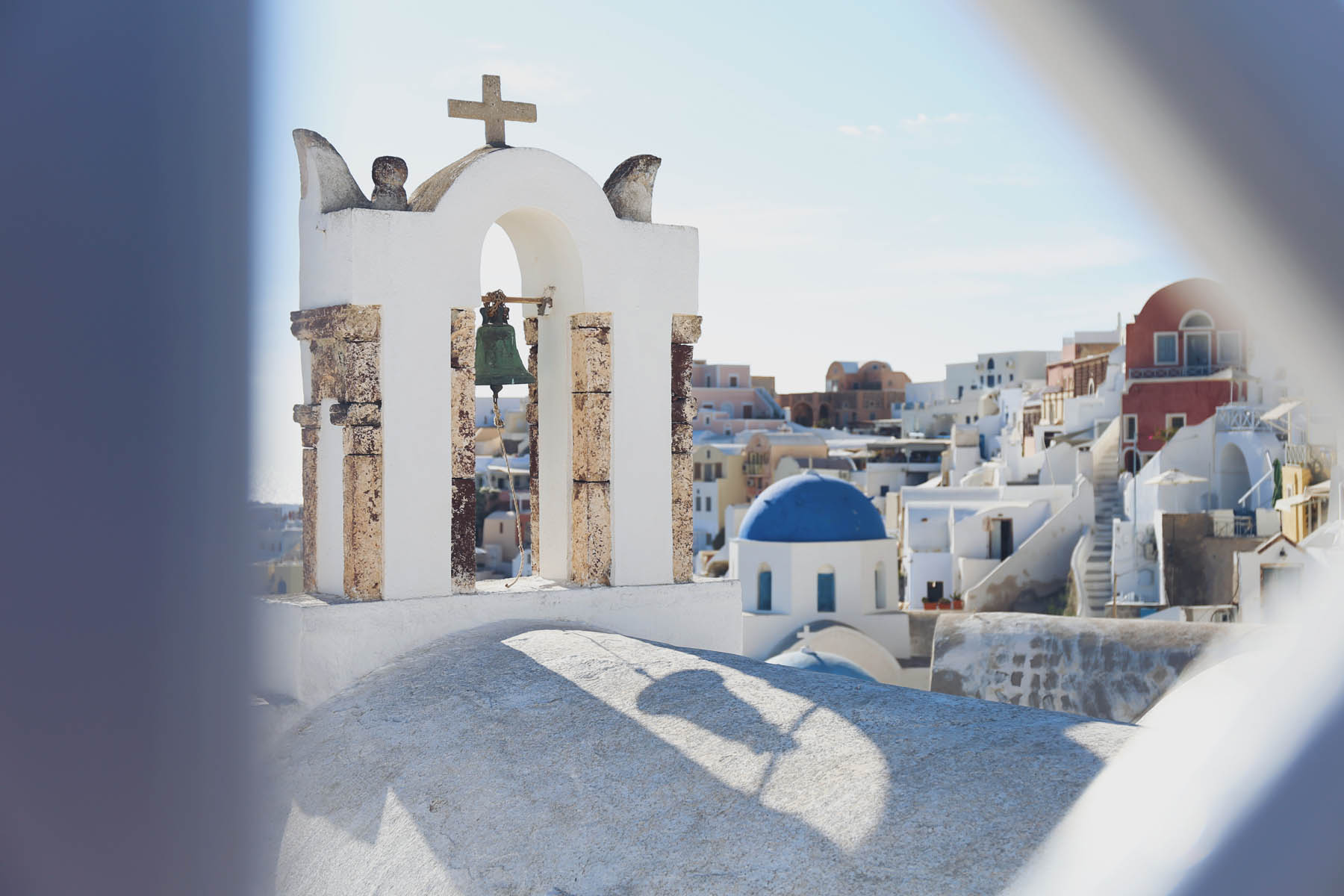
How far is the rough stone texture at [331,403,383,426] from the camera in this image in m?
5.75

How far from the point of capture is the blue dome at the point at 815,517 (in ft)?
58.9

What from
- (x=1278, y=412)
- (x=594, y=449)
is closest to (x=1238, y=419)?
(x=1278, y=412)

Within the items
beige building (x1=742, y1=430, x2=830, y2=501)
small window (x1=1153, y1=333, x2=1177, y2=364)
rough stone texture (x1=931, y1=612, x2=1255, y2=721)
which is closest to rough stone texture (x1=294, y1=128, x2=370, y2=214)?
rough stone texture (x1=931, y1=612, x2=1255, y2=721)

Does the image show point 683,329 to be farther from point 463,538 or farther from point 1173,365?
point 1173,365

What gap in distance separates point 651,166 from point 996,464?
1235 inches

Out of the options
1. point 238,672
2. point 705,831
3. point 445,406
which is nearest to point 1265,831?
point 705,831

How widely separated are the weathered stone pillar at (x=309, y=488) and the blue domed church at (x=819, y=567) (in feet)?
38.2

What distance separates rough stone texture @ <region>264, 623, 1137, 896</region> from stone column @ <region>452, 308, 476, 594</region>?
0.93 meters

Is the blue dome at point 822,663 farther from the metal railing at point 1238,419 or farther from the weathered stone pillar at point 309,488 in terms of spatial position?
the metal railing at point 1238,419

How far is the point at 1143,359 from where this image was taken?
3162 centimetres

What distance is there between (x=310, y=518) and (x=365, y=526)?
23.0 inches

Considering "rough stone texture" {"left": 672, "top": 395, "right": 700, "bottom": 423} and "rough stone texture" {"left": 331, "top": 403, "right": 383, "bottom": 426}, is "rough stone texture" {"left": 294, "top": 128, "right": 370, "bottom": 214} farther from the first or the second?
"rough stone texture" {"left": 672, "top": 395, "right": 700, "bottom": 423}

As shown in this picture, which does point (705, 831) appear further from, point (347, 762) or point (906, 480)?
point (906, 480)

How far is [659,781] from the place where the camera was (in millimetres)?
3592
